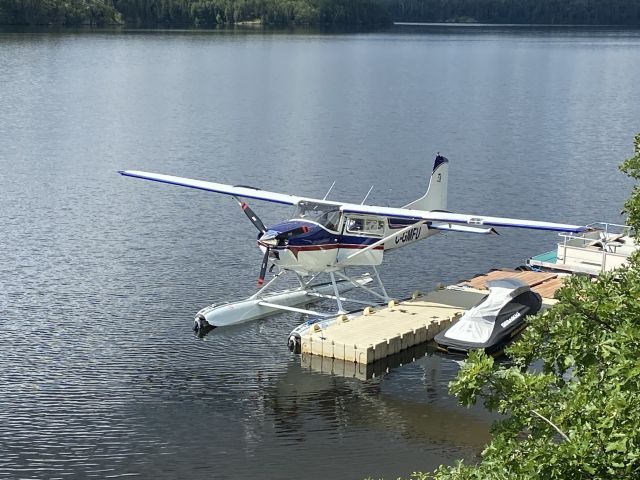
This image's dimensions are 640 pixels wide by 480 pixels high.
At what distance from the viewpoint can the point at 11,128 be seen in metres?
61.2

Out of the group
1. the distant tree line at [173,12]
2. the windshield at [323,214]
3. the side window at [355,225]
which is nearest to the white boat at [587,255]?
the side window at [355,225]

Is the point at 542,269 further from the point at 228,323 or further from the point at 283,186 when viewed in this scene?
the point at 283,186

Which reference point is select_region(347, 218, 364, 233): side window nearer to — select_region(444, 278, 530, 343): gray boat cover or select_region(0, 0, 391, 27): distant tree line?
select_region(444, 278, 530, 343): gray boat cover

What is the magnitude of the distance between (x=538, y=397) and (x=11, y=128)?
54.5m

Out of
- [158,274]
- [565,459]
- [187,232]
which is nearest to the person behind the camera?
[565,459]

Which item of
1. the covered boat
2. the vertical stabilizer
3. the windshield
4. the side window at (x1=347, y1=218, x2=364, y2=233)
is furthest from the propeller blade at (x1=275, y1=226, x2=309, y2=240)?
the vertical stabilizer

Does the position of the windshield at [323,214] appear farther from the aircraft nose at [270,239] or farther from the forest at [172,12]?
the forest at [172,12]

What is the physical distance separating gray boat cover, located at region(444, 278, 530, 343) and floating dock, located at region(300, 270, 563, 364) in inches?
42.8

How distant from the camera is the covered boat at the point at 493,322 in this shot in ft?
79.9

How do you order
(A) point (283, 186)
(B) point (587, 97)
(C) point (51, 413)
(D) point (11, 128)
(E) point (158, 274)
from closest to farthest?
(C) point (51, 413) → (E) point (158, 274) → (A) point (283, 186) → (D) point (11, 128) → (B) point (587, 97)

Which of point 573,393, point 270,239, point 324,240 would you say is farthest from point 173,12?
point 573,393

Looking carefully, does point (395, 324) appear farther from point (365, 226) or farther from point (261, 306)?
point (261, 306)

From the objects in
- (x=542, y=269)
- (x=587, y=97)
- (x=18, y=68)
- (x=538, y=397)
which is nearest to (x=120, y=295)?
(x=542, y=269)

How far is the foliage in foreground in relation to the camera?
32.6 feet
